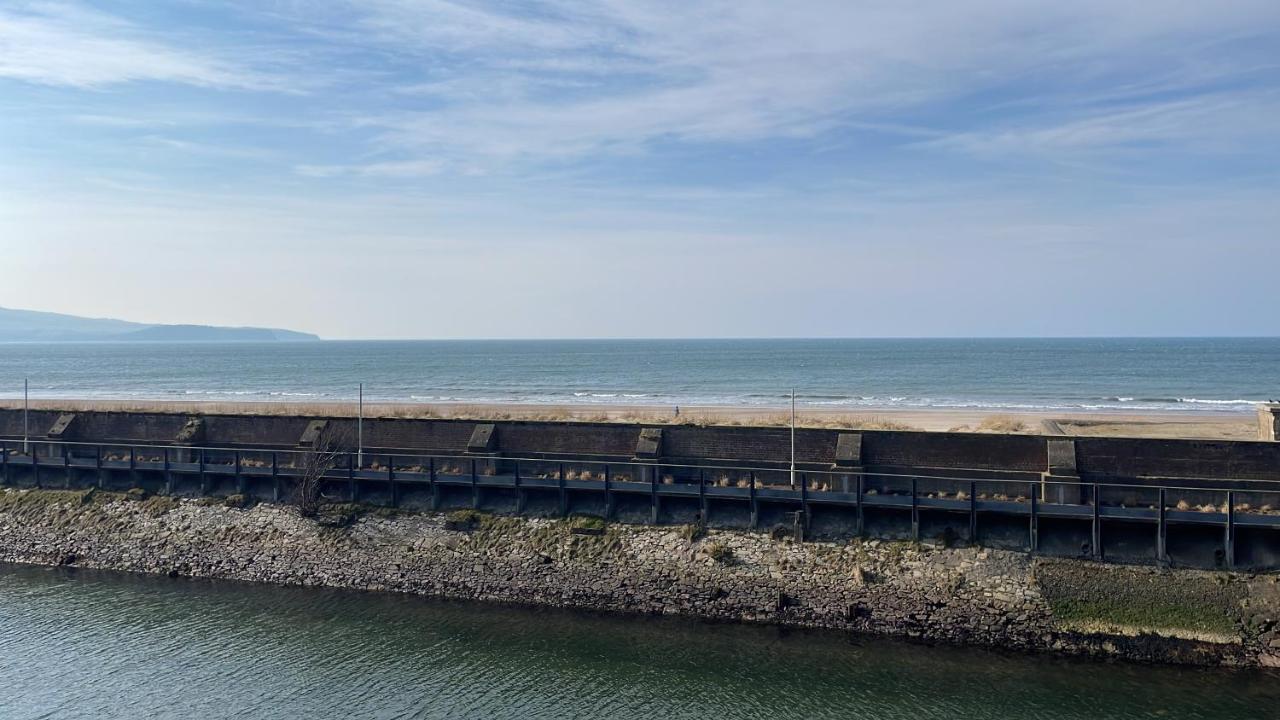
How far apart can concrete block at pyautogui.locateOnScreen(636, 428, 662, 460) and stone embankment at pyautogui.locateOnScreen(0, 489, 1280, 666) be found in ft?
7.49

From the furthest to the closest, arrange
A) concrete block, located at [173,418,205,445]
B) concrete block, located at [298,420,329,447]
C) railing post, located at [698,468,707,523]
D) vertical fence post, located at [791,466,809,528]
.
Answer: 1. concrete block, located at [173,418,205,445]
2. concrete block, located at [298,420,329,447]
3. railing post, located at [698,468,707,523]
4. vertical fence post, located at [791,466,809,528]

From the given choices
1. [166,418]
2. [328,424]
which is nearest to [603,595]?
[328,424]

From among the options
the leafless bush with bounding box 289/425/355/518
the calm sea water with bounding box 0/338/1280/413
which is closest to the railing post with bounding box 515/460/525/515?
the leafless bush with bounding box 289/425/355/518

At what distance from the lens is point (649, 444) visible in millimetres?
25641

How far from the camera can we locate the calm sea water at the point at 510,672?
17.6 m

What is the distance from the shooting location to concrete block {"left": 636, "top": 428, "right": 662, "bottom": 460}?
25.5m

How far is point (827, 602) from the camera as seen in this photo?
21219mm

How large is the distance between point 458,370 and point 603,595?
9861 centimetres

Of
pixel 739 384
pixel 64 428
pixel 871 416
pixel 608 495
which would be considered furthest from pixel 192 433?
pixel 739 384

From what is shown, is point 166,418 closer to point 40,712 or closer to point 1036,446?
Result: point 40,712

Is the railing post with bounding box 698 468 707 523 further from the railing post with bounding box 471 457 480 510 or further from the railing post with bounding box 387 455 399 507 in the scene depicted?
the railing post with bounding box 387 455 399 507

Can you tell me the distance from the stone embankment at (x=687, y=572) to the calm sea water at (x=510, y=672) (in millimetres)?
606

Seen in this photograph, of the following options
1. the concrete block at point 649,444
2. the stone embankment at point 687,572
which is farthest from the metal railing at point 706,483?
the stone embankment at point 687,572

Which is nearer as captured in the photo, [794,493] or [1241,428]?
[794,493]
